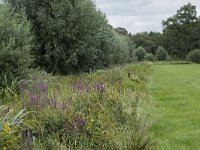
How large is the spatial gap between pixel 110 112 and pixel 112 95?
3.43ft

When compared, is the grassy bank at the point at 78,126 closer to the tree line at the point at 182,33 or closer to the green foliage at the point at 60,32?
the green foliage at the point at 60,32

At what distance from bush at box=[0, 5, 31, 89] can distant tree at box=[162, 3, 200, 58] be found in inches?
3473

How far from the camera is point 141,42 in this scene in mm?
115062

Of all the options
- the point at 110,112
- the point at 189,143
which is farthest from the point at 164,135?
the point at 110,112

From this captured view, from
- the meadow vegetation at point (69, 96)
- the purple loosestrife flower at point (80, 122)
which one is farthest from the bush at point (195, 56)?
the purple loosestrife flower at point (80, 122)

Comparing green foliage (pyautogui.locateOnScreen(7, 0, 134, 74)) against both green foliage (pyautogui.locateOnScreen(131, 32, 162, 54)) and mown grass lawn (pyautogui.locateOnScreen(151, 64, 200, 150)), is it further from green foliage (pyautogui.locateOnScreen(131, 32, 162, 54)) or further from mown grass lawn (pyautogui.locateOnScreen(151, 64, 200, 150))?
green foliage (pyautogui.locateOnScreen(131, 32, 162, 54))

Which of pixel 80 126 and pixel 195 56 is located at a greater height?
pixel 195 56

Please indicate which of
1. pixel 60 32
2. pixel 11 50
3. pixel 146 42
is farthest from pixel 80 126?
pixel 146 42

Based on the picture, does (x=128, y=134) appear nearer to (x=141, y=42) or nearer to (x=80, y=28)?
(x=80, y=28)

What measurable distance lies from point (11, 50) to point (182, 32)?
90490 millimetres

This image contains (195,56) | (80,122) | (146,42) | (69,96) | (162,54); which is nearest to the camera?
(80,122)

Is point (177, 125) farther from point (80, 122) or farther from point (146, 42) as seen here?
point (146, 42)

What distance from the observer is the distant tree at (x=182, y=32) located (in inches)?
3905

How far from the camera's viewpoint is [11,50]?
Answer: 12984mm
